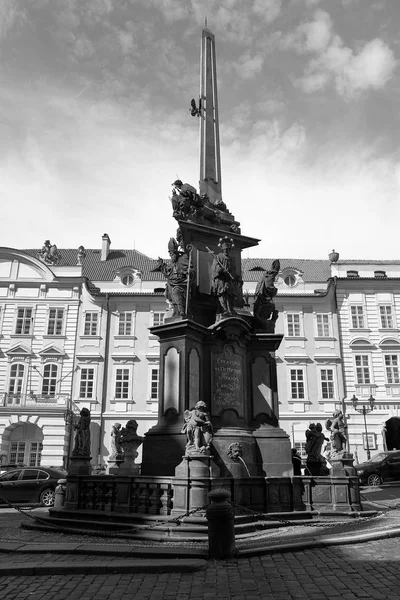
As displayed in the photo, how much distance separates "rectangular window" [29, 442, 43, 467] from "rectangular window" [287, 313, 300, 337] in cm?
1688

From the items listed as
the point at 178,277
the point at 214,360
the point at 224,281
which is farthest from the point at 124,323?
the point at 214,360

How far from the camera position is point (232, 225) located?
45.1 feet

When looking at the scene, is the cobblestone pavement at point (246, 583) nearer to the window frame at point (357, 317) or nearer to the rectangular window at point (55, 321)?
the window frame at point (357, 317)

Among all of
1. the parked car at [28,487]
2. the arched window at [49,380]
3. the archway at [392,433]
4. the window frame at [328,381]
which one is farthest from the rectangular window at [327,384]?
the parked car at [28,487]

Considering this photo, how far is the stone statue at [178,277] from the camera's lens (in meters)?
12.2

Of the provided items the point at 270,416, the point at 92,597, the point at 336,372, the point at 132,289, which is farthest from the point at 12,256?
the point at 92,597

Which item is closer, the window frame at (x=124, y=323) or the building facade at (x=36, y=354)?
the building facade at (x=36, y=354)

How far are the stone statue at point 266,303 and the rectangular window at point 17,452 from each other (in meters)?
24.4

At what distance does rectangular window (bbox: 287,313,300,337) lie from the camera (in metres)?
35.4

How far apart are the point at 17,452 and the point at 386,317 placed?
2451cm

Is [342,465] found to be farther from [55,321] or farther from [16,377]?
[55,321]

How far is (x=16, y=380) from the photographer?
3409 centimetres

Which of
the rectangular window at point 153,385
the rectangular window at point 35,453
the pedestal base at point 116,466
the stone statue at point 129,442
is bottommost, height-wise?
the pedestal base at point 116,466

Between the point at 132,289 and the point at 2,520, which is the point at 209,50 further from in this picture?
the point at 132,289
